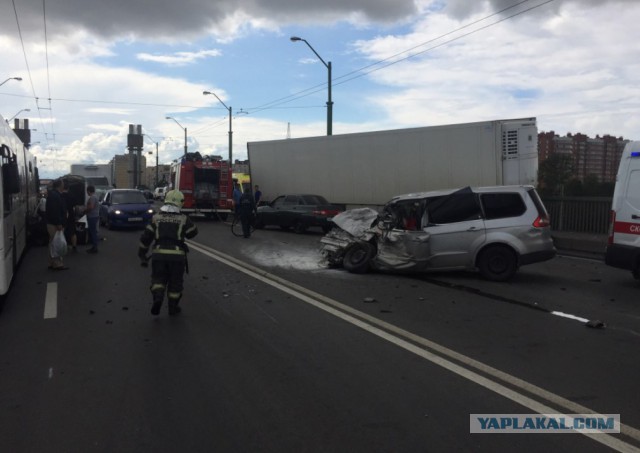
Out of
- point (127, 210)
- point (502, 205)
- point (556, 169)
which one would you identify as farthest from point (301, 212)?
point (556, 169)

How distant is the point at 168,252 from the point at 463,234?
5.60m

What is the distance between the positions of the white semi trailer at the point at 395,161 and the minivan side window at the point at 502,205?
6.78m

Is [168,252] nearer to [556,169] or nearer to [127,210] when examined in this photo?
[127,210]

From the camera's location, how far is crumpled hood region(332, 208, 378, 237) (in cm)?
1142

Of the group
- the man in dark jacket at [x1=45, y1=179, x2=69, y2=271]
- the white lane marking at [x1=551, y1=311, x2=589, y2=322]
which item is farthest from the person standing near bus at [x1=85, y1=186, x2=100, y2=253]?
the white lane marking at [x1=551, y1=311, x2=589, y2=322]

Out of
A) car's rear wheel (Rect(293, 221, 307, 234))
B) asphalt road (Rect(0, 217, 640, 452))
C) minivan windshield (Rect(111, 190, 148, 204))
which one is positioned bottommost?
asphalt road (Rect(0, 217, 640, 452))

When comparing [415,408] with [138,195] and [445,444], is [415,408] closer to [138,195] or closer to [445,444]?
[445,444]

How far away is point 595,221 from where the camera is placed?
1808 centimetres

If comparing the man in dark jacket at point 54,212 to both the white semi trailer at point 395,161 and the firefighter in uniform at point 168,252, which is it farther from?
the white semi trailer at point 395,161

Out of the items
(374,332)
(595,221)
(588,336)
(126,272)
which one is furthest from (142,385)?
(595,221)

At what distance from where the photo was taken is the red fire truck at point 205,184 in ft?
84.7

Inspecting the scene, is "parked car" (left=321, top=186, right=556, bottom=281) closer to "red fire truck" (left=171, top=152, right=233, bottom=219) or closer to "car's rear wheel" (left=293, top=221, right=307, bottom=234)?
"car's rear wheel" (left=293, top=221, right=307, bottom=234)

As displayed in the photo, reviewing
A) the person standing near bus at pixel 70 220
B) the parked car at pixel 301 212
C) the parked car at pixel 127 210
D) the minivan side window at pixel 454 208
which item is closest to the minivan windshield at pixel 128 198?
the parked car at pixel 127 210

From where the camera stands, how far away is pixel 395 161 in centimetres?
2006
